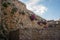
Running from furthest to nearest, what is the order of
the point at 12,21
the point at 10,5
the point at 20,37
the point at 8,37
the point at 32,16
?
the point at 32,16 < the point at 10,5 < the point at 12,21 < the point at 8,37 < the point at 20,37

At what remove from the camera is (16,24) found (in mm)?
14633

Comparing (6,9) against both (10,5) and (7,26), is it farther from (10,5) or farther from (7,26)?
(7,26)

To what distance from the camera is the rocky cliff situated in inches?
497

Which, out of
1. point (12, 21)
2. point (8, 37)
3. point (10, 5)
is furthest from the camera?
point (10, 5)

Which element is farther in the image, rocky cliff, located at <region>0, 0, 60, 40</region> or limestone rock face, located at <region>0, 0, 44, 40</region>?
limestone rock face, located at <region>0, 0, 44, 40</region>

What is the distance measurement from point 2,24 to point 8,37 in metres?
1.18

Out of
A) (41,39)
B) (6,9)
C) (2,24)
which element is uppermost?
(6,9)

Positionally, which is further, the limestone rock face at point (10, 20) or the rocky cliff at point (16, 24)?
the limestone rock face at point (10, 20)

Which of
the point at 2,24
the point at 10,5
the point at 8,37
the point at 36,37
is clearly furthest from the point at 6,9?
the point at 36,37

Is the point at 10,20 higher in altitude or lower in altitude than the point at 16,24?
higher

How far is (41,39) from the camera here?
41.8 ft

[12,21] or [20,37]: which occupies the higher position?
[12,21]

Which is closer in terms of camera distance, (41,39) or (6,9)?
(41,39)

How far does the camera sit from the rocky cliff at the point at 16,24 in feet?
41.4
